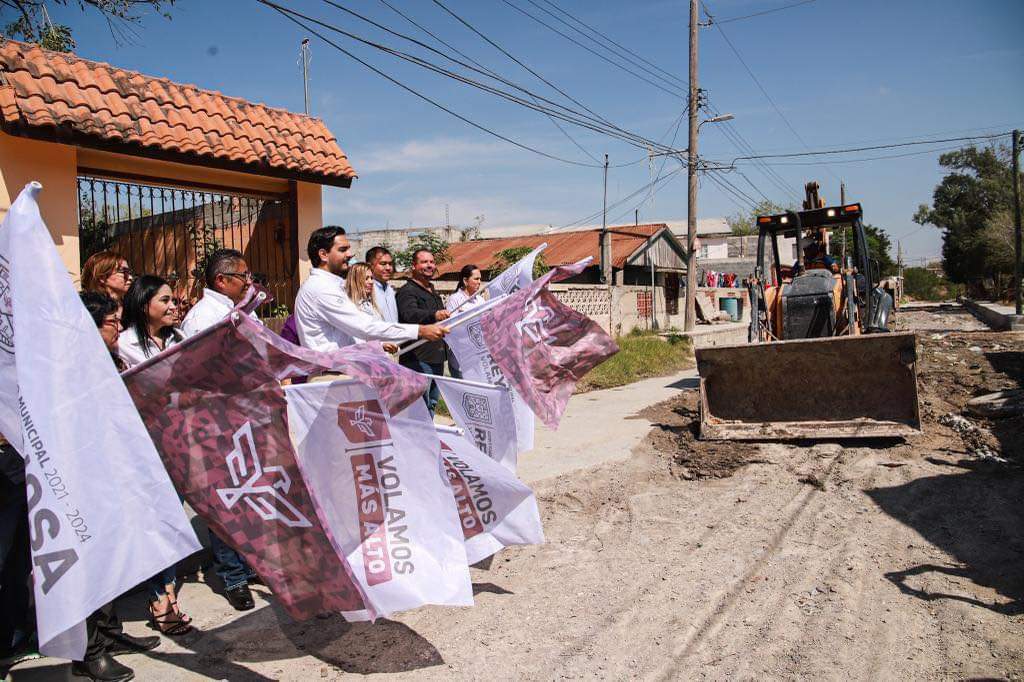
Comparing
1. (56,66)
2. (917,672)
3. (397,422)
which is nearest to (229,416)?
(397,422)

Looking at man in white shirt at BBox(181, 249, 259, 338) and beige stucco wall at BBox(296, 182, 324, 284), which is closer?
man in white shirt at BBox(181, 249, 259, 338)

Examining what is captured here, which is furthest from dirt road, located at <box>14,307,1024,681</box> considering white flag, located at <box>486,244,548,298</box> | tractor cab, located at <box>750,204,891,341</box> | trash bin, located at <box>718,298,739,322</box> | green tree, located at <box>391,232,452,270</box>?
trash bin, located at <box>718,298,739,322</box>

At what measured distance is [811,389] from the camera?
764 centimetres

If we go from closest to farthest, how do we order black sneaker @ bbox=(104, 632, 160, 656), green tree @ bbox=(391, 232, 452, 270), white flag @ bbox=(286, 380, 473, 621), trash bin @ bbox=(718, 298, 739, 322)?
white flag @ bbox=(286, 380, 473, 621)
black sneaker @ bbox=(104, 632, 160, 656)
green tree @ bbox=(391, 232, 452, 270)
trash bin @ bbox=(718, 298, 739, 322)

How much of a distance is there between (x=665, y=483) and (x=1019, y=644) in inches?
125

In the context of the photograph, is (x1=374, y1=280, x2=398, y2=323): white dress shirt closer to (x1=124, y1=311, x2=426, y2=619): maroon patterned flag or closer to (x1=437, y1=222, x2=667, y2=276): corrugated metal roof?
(x1=124, y1=311, x2=426, y2=619): maroon patterned flag

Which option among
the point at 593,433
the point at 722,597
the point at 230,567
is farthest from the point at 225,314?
the point at 593,433

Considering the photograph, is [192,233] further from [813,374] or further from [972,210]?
[972,210]

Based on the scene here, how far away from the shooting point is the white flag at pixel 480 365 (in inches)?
212

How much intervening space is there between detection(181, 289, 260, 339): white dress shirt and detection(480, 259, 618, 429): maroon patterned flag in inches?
69.2

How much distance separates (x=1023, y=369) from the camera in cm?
1187

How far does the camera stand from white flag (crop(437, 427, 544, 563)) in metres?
3.91

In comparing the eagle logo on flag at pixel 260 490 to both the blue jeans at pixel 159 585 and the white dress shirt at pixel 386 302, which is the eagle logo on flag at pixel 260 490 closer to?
the blue jeans at pixel 159 585

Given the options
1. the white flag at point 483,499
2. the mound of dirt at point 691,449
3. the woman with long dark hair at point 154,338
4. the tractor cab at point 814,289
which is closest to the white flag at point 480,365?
the white flag at point 483,499
